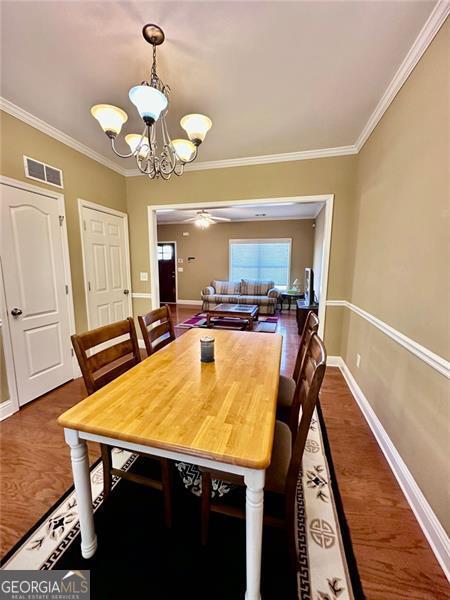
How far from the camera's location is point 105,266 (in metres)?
3.36

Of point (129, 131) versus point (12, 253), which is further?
point (129, 131)

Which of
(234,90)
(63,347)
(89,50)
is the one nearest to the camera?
(89,50)

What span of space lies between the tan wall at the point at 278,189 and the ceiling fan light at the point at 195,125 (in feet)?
5.21

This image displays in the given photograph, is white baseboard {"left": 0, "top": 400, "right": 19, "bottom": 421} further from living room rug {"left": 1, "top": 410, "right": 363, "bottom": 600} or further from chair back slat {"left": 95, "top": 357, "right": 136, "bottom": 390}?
chair back slat {"left": 95, "top": 357, "right": 136, "bottom": 390}

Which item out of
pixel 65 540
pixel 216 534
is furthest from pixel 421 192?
pixel 65 540

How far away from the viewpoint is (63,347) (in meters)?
2.75

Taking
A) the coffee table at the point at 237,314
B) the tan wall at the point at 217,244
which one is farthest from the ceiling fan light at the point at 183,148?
the tan wall at the point at 217,244

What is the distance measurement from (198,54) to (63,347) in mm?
2917

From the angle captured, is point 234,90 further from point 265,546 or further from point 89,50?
point 265,546

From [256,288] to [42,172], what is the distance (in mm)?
5154

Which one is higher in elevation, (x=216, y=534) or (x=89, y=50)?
(x=89, y=50)

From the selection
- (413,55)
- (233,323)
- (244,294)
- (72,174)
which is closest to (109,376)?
(72,174)

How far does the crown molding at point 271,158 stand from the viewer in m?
2.91

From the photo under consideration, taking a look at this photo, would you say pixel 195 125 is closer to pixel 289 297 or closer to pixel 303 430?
pixel 303 430
